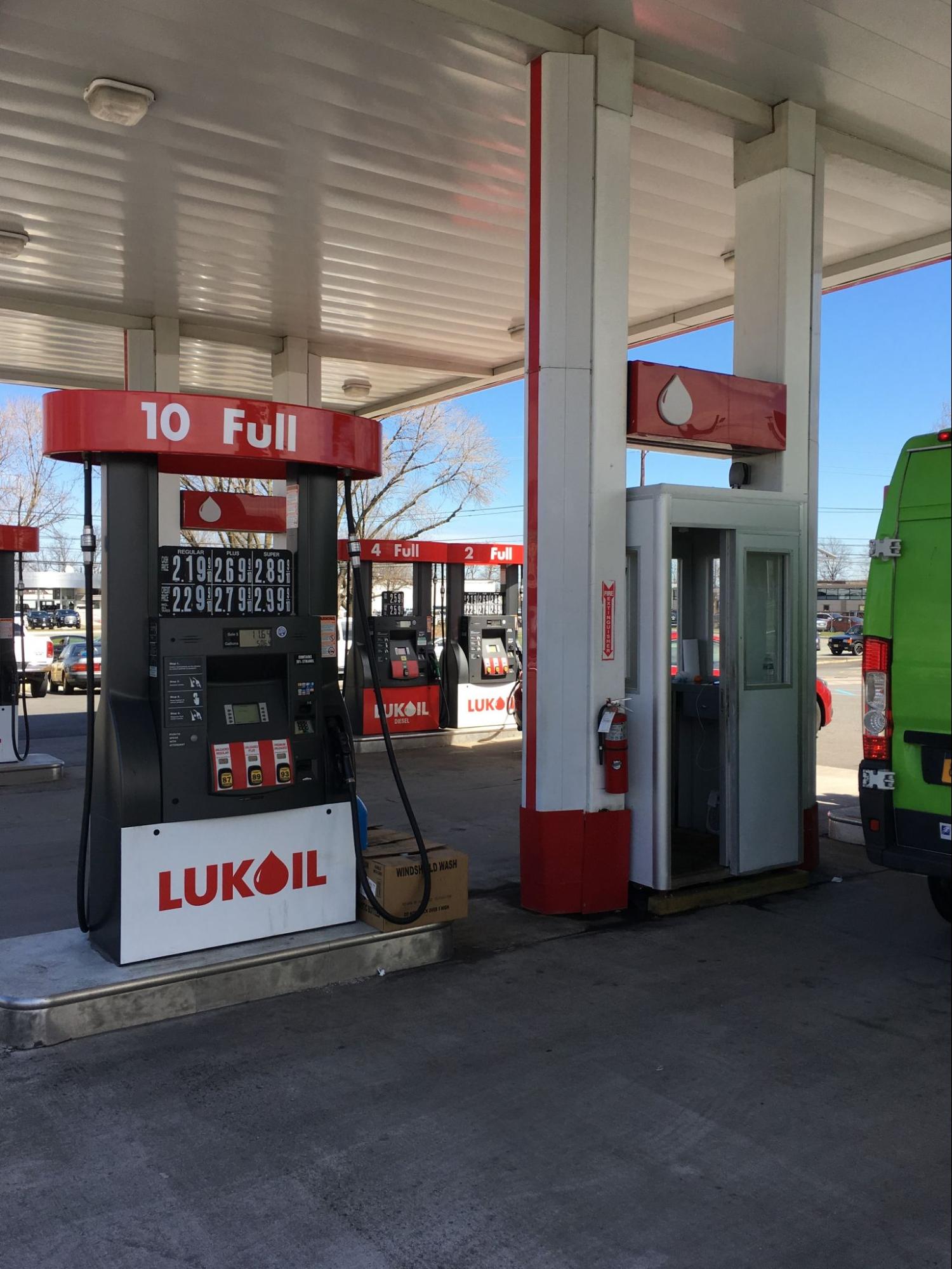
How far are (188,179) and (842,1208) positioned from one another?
837cm

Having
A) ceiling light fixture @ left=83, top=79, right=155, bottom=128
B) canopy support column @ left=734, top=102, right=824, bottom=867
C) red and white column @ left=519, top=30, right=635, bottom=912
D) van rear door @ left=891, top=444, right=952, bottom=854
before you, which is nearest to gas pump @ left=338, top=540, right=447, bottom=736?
ceiling light fixture @ left=83, top=79, right=155, bottom=128

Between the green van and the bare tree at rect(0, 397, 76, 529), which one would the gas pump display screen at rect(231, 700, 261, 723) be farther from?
the bare tree at rect(0, 397, 76, 529)

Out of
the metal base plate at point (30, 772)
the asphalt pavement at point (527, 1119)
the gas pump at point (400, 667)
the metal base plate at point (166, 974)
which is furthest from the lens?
the gas pump at point (400, 667)

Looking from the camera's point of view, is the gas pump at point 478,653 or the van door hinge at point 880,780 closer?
the van door hinge at point 880,780

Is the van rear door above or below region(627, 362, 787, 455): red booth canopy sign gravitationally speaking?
below

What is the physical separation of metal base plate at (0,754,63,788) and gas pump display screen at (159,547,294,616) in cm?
669

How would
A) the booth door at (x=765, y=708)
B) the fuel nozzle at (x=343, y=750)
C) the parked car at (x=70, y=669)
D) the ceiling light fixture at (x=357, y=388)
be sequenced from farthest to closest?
the parked car at (x=70, y=669) → the ceiling light fixture at (x=357, y=388) → the booth door at (x=765, y=708) → the fuel nozzle at (x=343, y=750)

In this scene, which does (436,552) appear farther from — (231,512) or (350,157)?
(350,157)

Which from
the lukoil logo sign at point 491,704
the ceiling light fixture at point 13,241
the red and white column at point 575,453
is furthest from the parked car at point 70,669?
the red and white column at point 575,453

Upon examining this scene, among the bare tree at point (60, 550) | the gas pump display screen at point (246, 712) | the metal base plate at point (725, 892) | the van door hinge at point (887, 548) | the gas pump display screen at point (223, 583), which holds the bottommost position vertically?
the metal base plate at point (725, 892)

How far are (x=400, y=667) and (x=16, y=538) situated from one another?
487 centimetres

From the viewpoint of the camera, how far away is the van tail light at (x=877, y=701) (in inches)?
178

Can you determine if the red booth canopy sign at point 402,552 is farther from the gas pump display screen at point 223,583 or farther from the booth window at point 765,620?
the gas pump display screen at point 223,583

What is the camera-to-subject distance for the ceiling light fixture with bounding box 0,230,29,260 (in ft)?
31.4
